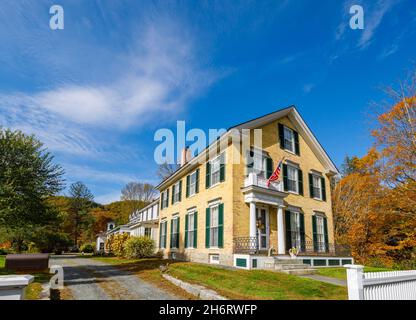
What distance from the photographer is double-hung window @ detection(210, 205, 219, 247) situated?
1664cm

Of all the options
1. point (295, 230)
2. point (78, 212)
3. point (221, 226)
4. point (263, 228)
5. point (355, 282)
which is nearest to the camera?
point (355, 282)

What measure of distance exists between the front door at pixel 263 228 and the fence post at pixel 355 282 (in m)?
9.52

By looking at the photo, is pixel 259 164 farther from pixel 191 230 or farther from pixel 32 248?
pixel 32 248

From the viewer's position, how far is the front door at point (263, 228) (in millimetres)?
16266

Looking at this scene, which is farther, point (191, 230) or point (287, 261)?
point (191, 230)

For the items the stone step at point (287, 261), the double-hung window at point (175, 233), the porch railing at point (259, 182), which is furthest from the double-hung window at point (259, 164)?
the double-hung window at point (175, 233)

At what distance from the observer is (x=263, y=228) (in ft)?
53.7

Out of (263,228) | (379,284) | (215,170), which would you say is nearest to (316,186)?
(263,228)

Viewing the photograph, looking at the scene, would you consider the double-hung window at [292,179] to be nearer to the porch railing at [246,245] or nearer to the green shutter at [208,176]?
the green shutter at [208,176]

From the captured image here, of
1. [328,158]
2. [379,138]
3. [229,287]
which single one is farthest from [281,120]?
[229,287]

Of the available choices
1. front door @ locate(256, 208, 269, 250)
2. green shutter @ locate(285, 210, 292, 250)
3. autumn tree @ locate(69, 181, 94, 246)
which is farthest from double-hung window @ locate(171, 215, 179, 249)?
autumn tree @ locate(69, 181, 94, 246)

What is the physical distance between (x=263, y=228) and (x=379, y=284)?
955 centimetres
